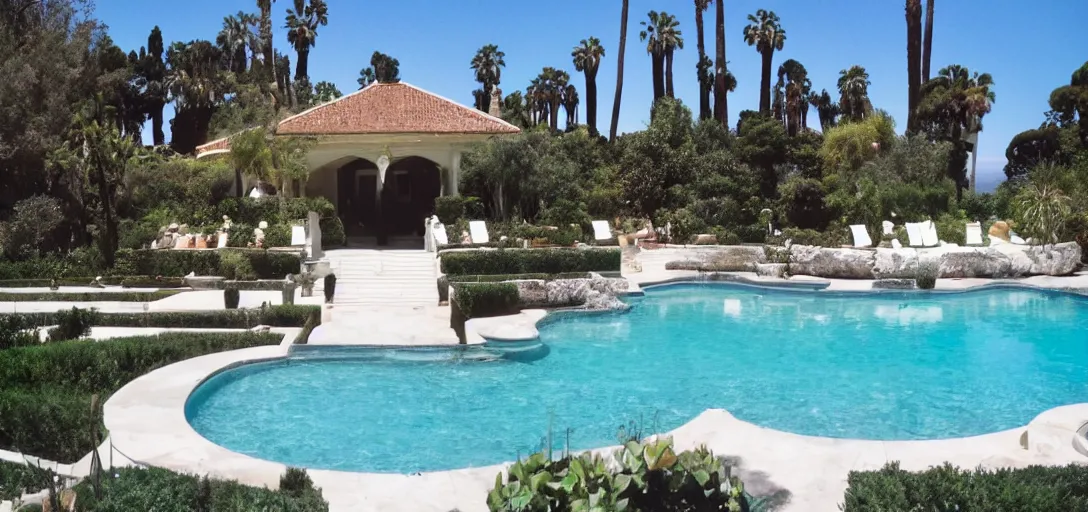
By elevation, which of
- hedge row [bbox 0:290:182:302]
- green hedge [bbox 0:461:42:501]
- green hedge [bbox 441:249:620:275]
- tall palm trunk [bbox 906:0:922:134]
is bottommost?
green hedge [bbox 0:461:42:501]

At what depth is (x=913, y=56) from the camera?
39469 millimetres

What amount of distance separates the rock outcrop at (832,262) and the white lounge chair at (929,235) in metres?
2.49

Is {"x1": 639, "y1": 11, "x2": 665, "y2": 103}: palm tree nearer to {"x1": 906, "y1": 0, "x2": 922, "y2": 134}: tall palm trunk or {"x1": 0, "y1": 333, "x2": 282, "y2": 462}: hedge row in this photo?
{"x1": 906, "y1": 0, "x2": 922, "y2": 134}: tall palm trunk

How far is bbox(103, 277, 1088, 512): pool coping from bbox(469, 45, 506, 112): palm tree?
50330 mm

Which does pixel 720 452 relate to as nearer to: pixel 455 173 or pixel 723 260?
pixel 723 260

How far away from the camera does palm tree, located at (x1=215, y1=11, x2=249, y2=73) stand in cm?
5691

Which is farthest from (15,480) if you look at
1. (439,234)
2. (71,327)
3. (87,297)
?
(439,234)

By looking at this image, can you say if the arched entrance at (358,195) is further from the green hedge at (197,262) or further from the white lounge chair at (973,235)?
the white lounge chair at (973,235)

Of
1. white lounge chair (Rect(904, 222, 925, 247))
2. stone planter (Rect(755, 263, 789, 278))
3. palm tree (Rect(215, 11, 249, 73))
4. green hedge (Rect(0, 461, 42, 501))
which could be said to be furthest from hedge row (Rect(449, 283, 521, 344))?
palm tree (Rect(215, 11, 249, 73))

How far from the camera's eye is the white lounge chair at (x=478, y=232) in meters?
25.4

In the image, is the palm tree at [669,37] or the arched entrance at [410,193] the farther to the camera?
the palm tree at [669,37]

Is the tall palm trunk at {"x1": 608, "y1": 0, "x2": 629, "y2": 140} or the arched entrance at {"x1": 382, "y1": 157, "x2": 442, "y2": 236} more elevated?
the tall palm trunk at {"x1": 608, "y1": 0, "x2": 629, "y2": 140}

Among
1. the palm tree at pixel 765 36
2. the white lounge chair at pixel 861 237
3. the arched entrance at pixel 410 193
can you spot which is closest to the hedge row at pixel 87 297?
the arched entrance at pixel 410 193

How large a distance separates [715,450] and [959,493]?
2768 millimetres
